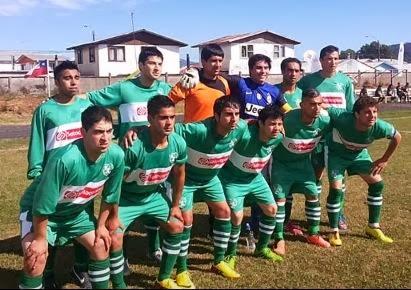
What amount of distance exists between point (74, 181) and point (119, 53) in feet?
145

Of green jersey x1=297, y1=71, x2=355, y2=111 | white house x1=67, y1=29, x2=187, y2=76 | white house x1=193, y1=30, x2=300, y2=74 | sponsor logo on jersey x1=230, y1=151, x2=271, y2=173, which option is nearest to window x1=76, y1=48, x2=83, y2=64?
white house x1=67, y1=29, x2=187, y2=76

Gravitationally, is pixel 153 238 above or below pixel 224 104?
below

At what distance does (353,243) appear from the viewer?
263 inches

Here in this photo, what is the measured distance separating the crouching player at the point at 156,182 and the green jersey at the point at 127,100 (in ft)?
1.81

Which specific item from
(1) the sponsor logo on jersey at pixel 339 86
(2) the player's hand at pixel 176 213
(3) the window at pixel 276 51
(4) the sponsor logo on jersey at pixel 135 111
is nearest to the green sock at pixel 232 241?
(2) the player's hand at pixel 176 213

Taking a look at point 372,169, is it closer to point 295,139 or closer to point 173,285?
point 295,139

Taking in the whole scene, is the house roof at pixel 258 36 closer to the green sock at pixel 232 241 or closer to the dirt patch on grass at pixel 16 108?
the dirt patch on grass at pixel 16 108

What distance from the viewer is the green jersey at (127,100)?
5.55 m

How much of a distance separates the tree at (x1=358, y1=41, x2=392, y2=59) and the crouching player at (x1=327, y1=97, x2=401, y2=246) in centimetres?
10038

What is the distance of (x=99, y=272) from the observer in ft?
14.9

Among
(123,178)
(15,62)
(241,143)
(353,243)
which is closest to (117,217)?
(123,178)

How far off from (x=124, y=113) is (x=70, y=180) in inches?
56.1

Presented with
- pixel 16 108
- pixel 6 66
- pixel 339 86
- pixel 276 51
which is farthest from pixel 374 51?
pixel 339 86

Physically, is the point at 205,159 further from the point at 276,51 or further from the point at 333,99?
the point at 276,51
